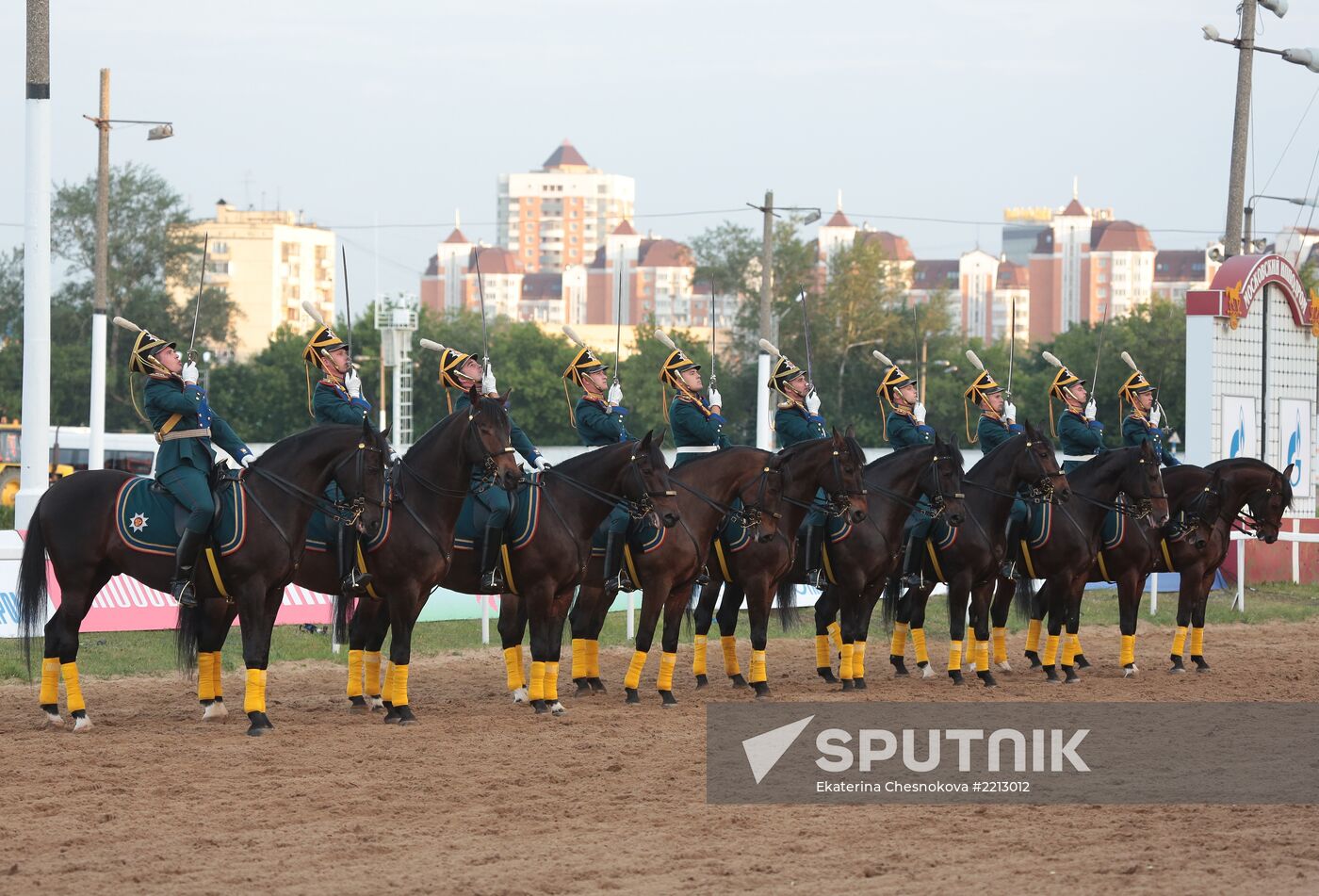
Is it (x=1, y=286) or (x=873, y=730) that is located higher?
(x=1, y=286)

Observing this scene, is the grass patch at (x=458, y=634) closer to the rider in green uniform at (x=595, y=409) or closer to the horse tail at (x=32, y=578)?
the horse tail at (x=32, y=578)

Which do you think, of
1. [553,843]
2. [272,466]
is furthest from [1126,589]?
[553,843]

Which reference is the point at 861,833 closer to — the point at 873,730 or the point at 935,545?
the point at 873,730

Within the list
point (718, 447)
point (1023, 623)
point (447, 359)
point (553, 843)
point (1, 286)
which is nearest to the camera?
point (553, 843)

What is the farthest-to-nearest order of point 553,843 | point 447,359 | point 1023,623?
point 1023,623, point 447,359, point 553,843

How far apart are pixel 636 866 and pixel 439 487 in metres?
5.38

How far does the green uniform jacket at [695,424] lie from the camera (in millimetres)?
15508

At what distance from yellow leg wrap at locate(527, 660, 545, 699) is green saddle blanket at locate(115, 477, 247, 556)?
2.62 meters

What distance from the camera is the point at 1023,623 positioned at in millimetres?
22750

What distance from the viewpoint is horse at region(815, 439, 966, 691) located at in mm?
15570

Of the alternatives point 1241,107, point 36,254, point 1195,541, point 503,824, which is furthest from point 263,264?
point 503,824

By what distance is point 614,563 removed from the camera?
47.1 ft

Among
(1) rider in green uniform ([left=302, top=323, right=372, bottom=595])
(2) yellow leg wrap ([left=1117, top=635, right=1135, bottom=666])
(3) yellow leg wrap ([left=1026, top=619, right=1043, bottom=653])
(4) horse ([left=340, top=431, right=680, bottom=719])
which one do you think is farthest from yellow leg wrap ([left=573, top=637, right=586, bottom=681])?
(2) yellow leg wrap ([left=1117, top=635, right=1135, bottom=666])

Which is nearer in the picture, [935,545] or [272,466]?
[272,466]
